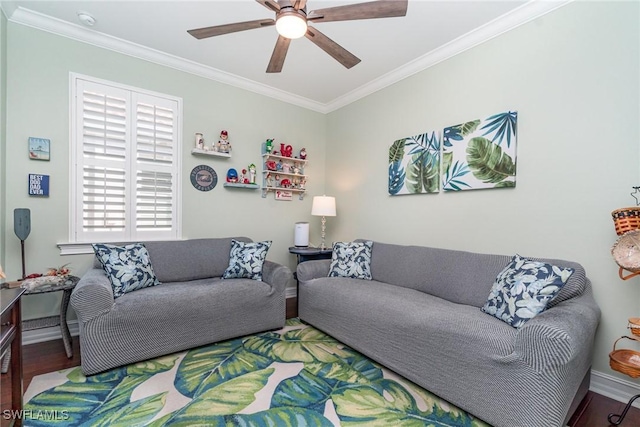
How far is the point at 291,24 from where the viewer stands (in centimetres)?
174

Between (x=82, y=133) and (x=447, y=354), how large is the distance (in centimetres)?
356

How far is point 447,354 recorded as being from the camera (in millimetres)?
1789

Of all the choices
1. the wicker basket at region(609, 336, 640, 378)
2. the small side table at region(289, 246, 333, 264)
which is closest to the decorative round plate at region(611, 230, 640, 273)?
the wicker basket at region(609, 336, 640, 378)

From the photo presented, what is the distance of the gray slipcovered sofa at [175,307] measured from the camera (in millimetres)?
2051

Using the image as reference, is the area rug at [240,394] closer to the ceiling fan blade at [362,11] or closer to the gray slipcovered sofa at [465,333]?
the gray slipcovered sofa at [465,333]

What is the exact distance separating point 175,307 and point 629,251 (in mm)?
3029

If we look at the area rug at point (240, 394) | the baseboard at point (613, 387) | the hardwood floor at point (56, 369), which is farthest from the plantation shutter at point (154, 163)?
the baseboard at point (613, 387)

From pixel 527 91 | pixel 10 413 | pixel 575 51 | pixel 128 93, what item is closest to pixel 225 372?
pixel 10 413

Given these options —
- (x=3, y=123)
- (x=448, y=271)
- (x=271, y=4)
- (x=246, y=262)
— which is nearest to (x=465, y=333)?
(x=448, y=271)

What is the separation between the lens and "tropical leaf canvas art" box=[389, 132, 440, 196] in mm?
3008

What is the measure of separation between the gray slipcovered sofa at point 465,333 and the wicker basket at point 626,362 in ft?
0.39

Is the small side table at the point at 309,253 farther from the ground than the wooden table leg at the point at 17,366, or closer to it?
farther from the ground

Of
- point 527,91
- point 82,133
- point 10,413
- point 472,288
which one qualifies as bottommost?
point 10,413

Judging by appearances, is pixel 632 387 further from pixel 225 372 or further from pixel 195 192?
pixel 195 192
